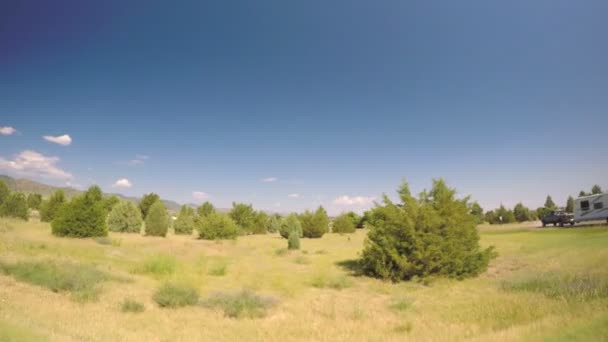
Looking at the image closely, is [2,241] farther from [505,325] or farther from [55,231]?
[505,325]

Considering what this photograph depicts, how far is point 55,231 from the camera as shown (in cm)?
2119

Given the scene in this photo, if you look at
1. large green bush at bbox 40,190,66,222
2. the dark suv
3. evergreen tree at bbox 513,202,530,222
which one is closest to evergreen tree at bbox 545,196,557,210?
evergreen tree at bbox 513,202,530,222

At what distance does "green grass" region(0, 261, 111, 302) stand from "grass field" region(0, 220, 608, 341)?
35 millimetres

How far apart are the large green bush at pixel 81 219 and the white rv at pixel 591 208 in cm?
4404

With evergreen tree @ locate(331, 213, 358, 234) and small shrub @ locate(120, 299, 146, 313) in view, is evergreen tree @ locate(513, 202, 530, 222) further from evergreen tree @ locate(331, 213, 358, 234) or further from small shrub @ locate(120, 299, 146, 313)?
small shrub @ locate(120, 299, 146, 313)

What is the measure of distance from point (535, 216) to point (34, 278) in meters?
96.4

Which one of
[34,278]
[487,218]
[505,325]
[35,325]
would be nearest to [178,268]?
[34,278]

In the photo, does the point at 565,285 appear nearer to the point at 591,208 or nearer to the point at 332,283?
the point at 332,283

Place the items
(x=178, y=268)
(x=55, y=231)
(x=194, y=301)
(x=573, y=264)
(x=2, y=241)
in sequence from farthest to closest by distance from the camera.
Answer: (x=55, y=231)
(x=2, y=241)
(x=178, y=268)
(x=573, y=264)
(x=194, y=301)

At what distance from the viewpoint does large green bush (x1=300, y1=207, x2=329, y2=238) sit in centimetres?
4108

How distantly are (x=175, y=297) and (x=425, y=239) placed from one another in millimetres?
9853

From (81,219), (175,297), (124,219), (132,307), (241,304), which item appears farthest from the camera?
(124,219)

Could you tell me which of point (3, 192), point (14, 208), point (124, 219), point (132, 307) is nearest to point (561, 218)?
point (132, 307)

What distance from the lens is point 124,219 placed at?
30531 millimetres
